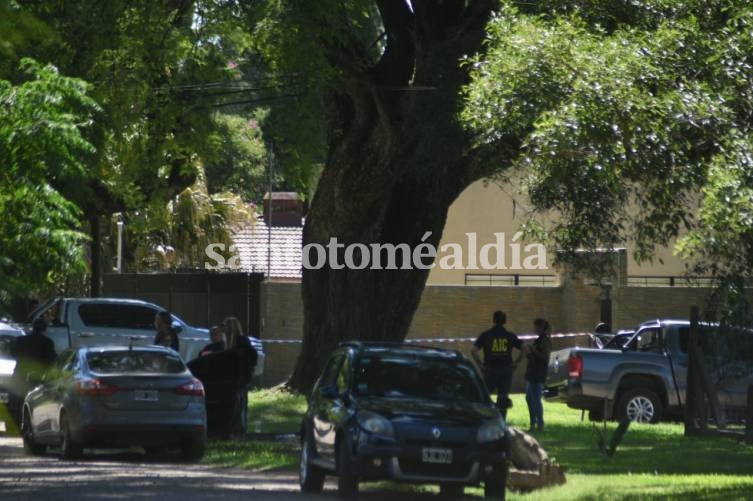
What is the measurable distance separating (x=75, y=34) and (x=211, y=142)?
4674mm

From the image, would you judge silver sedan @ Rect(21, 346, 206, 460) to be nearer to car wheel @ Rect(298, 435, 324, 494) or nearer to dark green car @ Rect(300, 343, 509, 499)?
dark green car @ Rect(300, 343, 509, 499)

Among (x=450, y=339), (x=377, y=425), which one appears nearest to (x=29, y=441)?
(x=377, y=425)

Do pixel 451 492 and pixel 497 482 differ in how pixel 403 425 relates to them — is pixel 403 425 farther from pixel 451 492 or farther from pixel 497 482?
pixel 451 492

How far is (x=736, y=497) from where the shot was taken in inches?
527

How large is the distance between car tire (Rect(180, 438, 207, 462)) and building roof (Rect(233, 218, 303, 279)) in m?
24.0

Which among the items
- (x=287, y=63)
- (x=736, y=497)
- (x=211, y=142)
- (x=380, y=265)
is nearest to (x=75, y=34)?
(x=287, y=63)

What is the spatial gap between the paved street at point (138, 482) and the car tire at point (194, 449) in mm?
275

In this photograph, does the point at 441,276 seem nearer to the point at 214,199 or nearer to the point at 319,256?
the point at 214,199

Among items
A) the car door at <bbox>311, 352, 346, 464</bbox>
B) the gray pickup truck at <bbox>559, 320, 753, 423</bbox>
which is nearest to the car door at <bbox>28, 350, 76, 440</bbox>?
the car door at <bbox>311, 352, 346, 464</bbox>

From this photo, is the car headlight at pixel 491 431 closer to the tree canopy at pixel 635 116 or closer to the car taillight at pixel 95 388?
the tree canopy at pixel 635 116

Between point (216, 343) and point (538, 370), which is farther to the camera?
point (538, 370)

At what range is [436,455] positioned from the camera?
12.9 meters

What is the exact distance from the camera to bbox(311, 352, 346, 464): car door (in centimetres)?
1349

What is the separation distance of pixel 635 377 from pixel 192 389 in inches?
348
